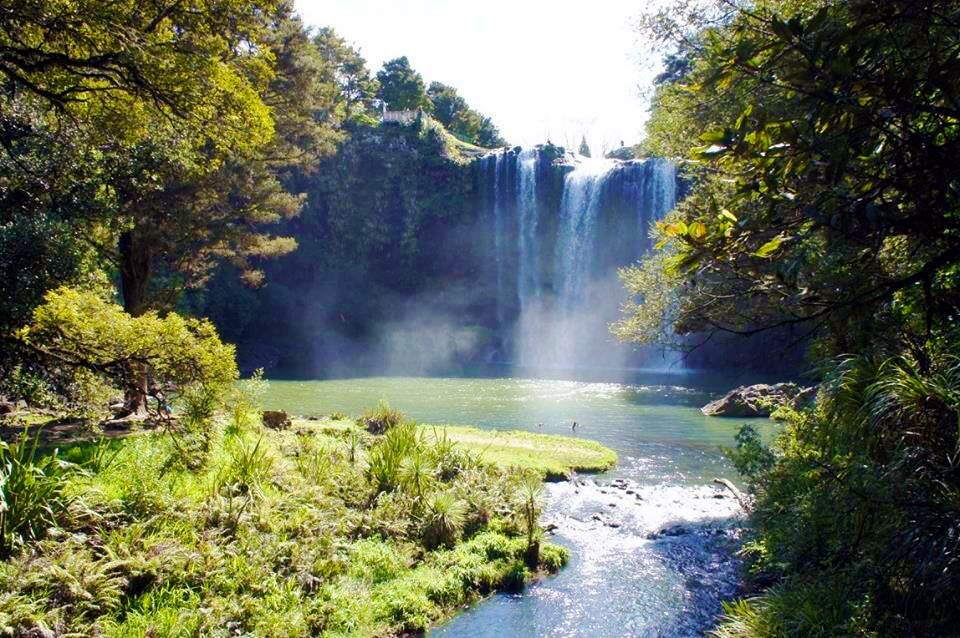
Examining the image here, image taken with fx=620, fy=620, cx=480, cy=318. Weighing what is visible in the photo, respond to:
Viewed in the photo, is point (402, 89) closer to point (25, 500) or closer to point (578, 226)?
point (578, 226)

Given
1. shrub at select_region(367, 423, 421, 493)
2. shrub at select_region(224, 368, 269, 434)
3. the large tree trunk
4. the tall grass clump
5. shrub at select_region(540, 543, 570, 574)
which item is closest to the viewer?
the tall grass clump

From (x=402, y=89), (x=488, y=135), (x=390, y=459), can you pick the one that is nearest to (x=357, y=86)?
(x=402, y=89)

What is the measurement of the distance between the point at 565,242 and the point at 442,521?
3724 centimetres

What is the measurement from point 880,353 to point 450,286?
46.2m

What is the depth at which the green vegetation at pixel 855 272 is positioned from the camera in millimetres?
2979

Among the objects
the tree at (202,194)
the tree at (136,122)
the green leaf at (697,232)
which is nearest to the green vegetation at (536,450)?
the tree at (136,122)

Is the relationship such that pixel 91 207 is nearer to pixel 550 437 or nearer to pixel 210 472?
pixel 210 472

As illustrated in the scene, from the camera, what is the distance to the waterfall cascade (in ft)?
143

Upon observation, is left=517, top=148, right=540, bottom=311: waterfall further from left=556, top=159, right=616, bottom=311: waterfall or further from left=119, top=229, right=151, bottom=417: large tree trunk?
left=119, top=229, right=151, bottom=417: large tree trunk

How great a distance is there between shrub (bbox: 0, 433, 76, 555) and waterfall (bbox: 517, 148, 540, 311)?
4218 cm

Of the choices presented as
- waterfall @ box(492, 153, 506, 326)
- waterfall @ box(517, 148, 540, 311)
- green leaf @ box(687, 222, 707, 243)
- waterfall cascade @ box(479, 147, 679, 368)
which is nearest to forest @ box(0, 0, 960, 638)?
green leaf @ box(687, 222, 707, 243)

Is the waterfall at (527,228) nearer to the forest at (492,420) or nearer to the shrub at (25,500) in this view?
the forest at (492,420)

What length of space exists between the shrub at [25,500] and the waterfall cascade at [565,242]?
38.2m

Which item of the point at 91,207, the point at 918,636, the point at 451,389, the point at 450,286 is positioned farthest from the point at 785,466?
the point at 450,286
